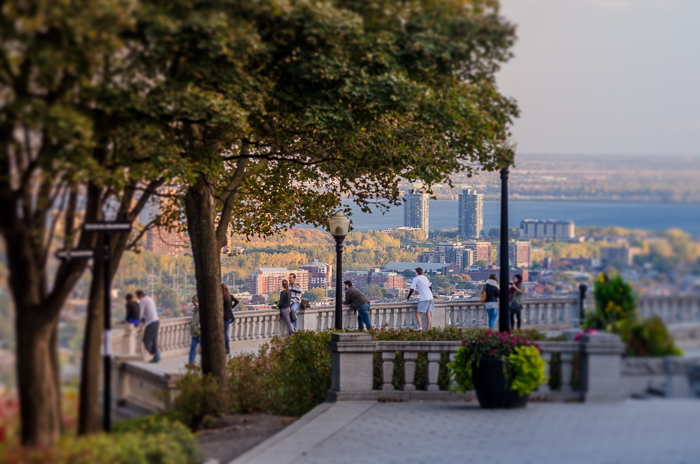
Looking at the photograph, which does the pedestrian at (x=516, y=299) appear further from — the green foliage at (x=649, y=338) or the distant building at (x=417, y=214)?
the distant building at (x=417, y=214)

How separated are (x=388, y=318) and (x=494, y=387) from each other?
1532 centimetres

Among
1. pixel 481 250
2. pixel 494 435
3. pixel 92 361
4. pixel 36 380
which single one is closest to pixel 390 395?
pixel 494 435

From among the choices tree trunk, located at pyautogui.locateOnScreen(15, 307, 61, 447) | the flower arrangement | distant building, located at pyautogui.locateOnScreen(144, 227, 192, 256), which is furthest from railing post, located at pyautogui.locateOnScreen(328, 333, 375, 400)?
tree trunk, located at pyautogui.locateOnScreen(15, 307, 61, 447)

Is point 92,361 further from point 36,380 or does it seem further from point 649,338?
point 649,338

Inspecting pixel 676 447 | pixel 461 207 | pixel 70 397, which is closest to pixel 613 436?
pixel 676 447

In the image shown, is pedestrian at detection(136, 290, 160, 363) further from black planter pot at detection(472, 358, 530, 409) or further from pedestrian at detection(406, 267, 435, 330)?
pedestrian at detection(406, 267, 435, 330)

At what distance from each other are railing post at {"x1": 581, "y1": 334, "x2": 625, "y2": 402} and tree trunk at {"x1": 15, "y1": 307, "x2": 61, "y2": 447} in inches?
229

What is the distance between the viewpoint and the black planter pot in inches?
405

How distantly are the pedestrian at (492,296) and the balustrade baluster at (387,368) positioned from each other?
11.2 metres

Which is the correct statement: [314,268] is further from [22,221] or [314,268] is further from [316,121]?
[22,221]

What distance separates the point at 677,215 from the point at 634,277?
0.81 m

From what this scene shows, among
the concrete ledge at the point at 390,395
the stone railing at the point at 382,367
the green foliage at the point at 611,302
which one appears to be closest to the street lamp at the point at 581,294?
the green foliage at the point at 611,302

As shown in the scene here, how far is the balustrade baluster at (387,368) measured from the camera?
485 inches

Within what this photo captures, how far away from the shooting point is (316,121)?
11.3 metres
